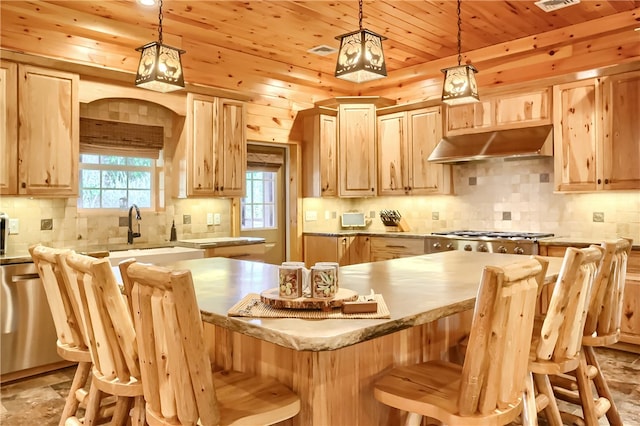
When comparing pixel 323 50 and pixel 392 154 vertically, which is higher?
pixel 323 50

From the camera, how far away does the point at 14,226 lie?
13.1 feet

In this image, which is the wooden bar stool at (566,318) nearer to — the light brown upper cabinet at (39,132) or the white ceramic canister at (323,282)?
the white ceramic canister at (323,282)

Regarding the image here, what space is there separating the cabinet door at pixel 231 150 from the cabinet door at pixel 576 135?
10.0 ft

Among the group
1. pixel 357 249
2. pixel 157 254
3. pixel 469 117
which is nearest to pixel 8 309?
pixel 157 254

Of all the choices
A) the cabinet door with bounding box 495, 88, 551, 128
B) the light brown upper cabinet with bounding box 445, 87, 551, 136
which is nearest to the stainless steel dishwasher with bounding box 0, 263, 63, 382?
the light brown upper cabinet with bounding box 445, 87, 551, 136

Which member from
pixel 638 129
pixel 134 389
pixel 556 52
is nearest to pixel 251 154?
pixel 556 52

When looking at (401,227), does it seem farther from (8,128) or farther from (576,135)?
(8,128)

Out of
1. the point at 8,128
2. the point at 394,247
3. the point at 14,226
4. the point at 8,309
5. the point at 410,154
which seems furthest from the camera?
the point at 410,154

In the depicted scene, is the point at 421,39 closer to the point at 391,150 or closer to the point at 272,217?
the point at 391,150

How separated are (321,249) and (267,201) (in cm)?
→ 89

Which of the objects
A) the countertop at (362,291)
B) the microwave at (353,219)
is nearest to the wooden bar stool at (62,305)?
the countertop at (362,291)

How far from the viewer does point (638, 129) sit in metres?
4.21

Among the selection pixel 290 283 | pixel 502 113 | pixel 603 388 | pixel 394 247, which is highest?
pixel 502 113

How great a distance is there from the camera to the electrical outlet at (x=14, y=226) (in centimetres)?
398
